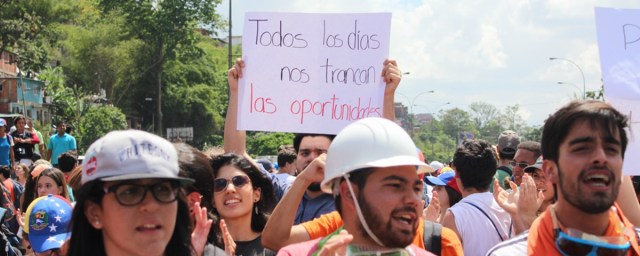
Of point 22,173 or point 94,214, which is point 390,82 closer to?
point 94,214

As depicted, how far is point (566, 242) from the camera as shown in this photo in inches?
129

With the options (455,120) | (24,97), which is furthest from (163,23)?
(455,120)

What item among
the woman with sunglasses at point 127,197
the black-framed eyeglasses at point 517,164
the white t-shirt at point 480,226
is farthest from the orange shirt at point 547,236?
the black-framed eyeglasses at point 517,164

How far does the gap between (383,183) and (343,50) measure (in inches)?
106

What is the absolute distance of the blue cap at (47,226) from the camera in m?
4.83

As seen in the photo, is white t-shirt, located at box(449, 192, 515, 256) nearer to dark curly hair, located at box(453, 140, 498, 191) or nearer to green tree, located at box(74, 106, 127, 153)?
dark curly hair, located at box(453, 140, 498, 191)

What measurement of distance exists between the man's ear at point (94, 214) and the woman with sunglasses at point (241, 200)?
1874 mm

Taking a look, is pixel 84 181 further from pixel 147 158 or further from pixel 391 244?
pixel 391 244

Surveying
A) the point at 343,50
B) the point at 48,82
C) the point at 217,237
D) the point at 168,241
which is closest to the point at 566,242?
the point at 168,241

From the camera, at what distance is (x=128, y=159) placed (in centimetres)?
322

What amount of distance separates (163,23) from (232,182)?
186 ft

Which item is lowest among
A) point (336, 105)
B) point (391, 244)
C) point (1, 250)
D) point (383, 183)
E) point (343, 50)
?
point (1, 250)

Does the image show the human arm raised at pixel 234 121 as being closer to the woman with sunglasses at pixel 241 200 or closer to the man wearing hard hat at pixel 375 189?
the woman with sunglasses at pixel 241 200

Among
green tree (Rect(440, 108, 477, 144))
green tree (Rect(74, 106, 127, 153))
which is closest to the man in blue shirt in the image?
green tree (Rect(74, 106, 127, 153))
